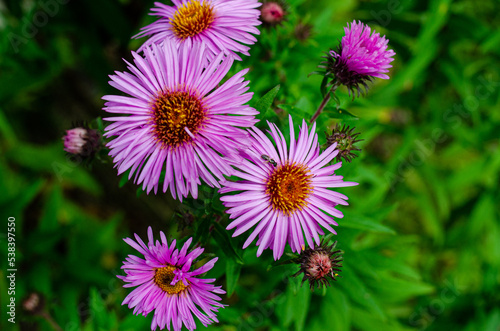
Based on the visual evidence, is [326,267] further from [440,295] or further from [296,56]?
[440,295]

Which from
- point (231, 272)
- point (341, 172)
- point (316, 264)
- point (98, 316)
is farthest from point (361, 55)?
point (98, 316)

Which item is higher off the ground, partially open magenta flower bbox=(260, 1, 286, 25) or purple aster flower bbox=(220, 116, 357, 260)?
partially open magenta flower bbox=(260, 1, 286, 25)

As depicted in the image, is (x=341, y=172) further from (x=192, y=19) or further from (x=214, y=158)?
(x=192, y=19)

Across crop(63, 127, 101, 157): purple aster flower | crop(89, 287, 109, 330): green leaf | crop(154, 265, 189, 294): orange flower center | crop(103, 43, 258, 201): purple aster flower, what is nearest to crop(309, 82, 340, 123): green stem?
crop(103, 43, 258, 201): purple aster flower

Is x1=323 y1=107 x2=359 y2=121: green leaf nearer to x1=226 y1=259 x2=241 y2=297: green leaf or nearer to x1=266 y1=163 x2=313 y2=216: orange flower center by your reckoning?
x1=266 y1=163 x2=313 y2=216: orange flower center

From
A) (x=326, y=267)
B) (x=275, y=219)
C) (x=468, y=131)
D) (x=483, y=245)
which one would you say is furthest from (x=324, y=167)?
(x=483, y=245)

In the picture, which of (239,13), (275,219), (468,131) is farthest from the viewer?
(468,131)
